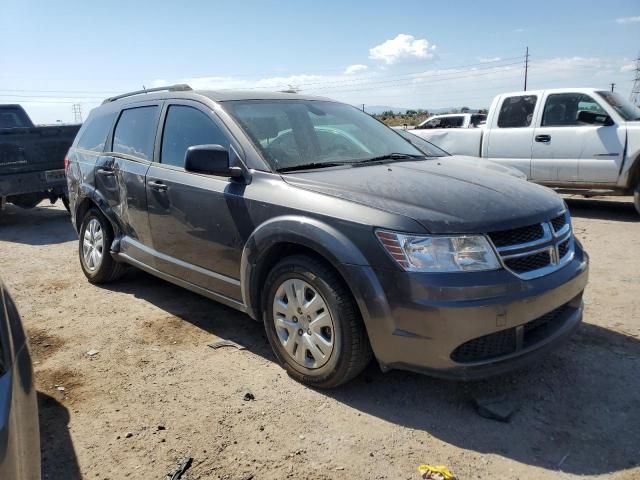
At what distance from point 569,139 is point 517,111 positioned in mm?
1066

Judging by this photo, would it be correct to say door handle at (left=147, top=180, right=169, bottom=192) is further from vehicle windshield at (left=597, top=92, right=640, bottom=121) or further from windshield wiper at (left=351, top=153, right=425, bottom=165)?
vehicle windshield at (left=597, top=92, right=640, bottom=121)

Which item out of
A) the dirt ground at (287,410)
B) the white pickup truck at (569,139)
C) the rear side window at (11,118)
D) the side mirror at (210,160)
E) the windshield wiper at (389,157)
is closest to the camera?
the dirt ground at (287,410)

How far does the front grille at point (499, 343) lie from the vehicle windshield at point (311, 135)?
1.52 metres

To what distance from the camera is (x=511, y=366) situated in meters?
2.82

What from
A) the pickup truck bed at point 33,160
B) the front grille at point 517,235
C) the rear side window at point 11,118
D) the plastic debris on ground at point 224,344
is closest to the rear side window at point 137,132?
the plastic debris on ground at point 224,344

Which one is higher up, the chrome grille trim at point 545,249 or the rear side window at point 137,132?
the rear side window at point 137,132

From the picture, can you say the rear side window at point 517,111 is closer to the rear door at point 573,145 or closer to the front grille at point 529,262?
the rear door at point 573,145

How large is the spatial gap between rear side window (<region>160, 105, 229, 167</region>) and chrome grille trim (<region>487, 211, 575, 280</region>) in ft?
6.70

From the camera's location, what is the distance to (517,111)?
9.02 meters

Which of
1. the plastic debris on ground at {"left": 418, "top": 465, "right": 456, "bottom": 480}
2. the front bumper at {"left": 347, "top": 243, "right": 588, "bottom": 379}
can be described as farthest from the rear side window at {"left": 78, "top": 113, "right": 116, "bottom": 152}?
the plastic debris on ground at {"left": 418, "top": 465, "right": 456, "bottom": 480}

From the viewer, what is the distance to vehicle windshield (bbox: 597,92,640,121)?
8078mm

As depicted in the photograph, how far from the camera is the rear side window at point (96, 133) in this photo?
525 cm

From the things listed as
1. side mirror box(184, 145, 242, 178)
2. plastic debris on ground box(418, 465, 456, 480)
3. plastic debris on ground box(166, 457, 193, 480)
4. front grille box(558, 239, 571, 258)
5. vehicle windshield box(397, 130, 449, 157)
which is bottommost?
plastic debris on ground box(418, 465, 456, 480)

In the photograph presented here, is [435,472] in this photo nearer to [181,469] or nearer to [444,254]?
[444,254]
